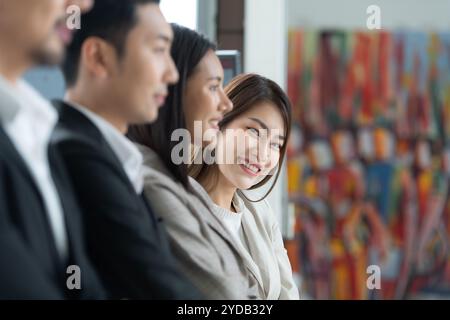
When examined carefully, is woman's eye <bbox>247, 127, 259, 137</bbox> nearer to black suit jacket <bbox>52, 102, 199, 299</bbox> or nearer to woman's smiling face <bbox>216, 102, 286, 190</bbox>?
woman's smiling face <bbox>216, 102, 286, 190</bbox>

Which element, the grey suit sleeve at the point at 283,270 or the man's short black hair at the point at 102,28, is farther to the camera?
the grey suit sleeve at the point at 283,270

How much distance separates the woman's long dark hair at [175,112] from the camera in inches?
40.0

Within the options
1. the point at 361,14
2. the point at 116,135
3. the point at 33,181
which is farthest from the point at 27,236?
the point at 361,14

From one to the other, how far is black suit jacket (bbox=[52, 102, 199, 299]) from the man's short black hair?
45mm

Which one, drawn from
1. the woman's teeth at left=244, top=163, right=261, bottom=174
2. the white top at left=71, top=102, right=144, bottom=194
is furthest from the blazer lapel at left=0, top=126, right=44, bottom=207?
the woman's teeth at left=244, top=163, right=261, bottom=174

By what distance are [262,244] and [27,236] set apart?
55cm

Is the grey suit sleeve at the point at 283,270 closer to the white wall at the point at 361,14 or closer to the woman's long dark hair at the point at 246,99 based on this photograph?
the woman's long dark hair at the point at 246,99

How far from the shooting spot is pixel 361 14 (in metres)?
1.91

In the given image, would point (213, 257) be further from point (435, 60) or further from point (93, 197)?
point (435, 60)

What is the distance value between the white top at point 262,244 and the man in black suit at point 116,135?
0.82 feet

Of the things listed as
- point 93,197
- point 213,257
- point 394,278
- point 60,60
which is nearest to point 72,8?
point 60,60

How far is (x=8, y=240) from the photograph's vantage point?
768mm

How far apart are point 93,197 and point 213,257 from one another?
0.22 meters

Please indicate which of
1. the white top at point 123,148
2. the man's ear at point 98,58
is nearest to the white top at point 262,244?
the white top at point 123,148
